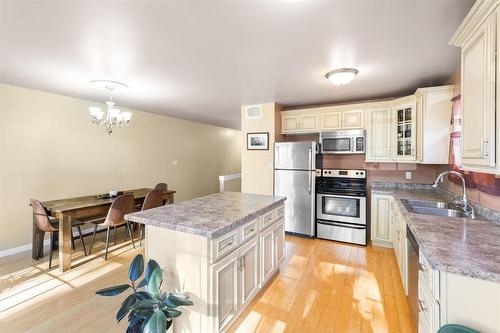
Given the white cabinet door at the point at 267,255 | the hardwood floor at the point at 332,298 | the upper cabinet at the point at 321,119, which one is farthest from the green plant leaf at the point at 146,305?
the upper cabinet at the point at 321,119

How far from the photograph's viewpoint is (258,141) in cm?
444

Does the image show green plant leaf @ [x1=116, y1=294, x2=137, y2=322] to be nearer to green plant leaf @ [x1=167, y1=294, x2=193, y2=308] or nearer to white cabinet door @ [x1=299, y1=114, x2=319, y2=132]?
green plant leaf @ [x1=167, y1=294, x2=193, y2=308]

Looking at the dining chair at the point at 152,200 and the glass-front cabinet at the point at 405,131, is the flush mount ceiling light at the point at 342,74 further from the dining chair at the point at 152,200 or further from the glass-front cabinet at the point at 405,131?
the dining chair at the point at 152,200

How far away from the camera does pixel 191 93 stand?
11.9 feet

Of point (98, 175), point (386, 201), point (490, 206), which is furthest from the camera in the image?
point (98, 175)

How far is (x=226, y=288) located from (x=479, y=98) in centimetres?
204

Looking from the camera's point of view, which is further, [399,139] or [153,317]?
[399,139]

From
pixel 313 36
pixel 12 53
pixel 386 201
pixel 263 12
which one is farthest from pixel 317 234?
pixel 12 53

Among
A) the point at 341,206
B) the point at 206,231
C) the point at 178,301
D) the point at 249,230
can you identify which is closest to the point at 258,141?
the point at 341,206

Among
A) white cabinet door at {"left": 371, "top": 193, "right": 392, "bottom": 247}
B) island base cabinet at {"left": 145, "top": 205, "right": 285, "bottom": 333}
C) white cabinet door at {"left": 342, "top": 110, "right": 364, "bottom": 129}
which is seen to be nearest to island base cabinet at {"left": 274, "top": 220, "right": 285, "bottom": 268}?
island base cabinet at {"left": 145, "top": 205, "right": 285, "bottom": 333}

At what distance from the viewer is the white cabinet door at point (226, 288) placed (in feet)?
5.22

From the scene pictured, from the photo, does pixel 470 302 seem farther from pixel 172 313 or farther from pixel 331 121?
pixel 331 121

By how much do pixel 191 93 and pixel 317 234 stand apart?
313 centimetres

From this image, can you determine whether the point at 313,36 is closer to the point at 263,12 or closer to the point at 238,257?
the point at 263,12
